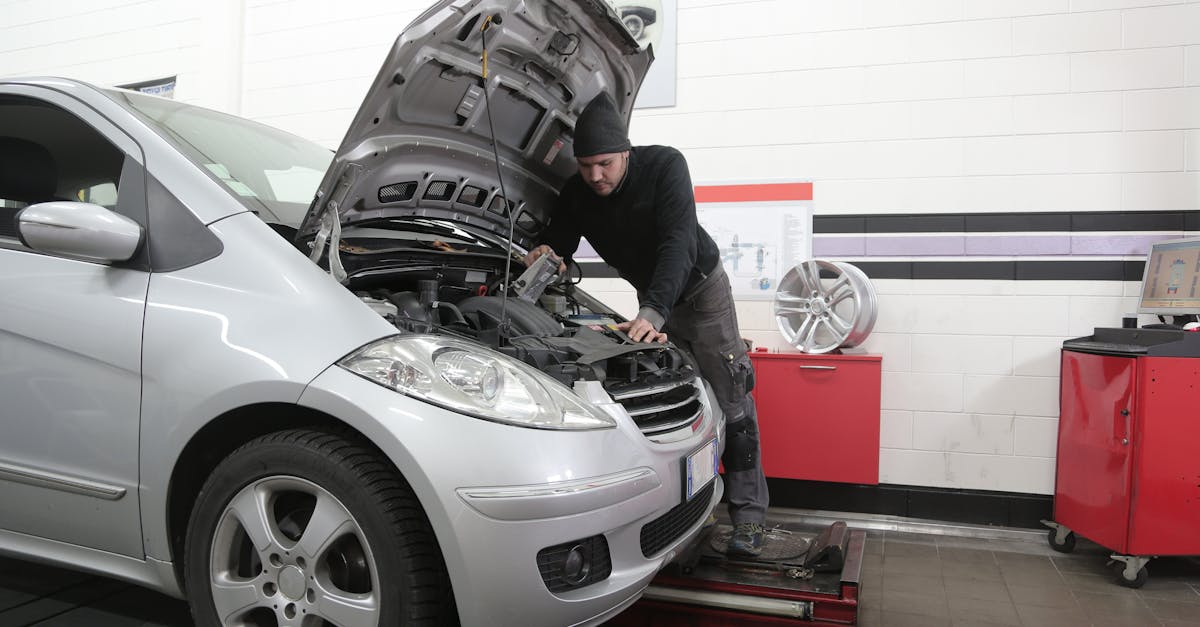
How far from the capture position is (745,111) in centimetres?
353

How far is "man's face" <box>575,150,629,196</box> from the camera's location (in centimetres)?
210

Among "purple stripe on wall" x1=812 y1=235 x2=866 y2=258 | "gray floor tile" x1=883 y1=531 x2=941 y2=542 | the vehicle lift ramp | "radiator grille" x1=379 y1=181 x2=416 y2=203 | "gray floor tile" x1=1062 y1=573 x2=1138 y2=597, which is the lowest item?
"gray floor tile" x1=883 y1=531 x2=941 y2=542

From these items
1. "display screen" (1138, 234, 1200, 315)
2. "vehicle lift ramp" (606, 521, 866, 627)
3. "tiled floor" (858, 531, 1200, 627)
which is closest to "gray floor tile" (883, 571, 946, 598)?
"tiled floor" (858, 531, 1200, 627)

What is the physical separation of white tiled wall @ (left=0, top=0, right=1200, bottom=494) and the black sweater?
4.18ft

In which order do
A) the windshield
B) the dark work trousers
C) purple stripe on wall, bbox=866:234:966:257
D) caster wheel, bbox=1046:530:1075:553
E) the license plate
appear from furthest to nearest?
purple stripe on wall, bbox=866:234:966:257, caster wheel, bbox=1046:530:1075:553, the dark work trousers, the windshield, the license plate

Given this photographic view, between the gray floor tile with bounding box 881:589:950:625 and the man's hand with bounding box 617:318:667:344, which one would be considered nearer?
the man's hand with bounding box 617:318:667:344

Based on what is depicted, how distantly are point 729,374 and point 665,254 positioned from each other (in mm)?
522

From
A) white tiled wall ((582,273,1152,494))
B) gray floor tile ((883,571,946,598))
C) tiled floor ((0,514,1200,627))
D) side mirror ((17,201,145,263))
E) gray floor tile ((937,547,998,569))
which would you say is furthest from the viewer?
white tiled wall ((582,273,1152,494))

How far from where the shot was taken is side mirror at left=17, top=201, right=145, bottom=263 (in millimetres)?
1423

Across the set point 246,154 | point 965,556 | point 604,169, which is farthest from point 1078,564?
point 246,154

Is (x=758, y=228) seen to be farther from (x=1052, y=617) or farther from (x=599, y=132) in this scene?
(x=1052, y=617)

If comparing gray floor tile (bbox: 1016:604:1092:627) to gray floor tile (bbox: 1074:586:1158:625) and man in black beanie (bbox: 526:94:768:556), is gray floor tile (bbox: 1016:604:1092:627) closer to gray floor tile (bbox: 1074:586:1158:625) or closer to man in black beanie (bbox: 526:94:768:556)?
gray floor tile (bbox: 1074:586:1158:625)

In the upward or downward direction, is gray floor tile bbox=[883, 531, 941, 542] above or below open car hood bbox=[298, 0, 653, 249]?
below

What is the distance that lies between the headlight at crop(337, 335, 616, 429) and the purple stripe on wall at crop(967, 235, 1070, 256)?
2472 mm
